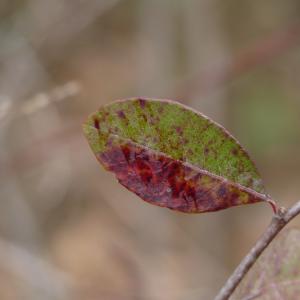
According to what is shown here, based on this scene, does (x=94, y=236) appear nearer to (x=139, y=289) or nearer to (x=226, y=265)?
(x=226, y=265)

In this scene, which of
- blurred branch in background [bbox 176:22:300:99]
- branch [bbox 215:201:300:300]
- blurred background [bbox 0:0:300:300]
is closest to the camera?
branch [bbox 215:201:300:300]

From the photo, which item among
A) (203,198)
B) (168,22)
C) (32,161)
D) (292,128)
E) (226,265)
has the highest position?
(292,128)

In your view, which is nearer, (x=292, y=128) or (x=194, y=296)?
(x=194, y=296)

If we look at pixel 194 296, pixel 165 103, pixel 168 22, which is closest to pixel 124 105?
pixel 165 103

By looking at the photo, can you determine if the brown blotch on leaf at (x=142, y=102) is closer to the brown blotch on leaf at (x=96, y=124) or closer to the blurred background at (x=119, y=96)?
the brown blotch on leaf at (x=96, y=124)

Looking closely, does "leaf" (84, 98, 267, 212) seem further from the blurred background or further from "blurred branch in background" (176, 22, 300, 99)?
"blurred branch in background" (176, 22, 300, 99)

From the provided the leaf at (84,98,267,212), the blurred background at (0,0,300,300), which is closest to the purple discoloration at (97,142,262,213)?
the leaf at (84,98,267,212)
